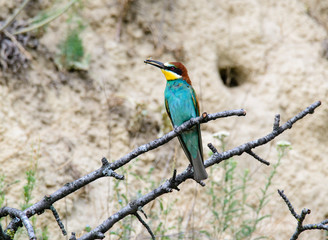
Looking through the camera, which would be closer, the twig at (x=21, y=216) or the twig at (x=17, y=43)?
the twig at (x=21, y=216)

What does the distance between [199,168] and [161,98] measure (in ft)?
6.30

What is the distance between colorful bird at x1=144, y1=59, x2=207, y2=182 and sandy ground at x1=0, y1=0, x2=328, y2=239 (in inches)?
19.9

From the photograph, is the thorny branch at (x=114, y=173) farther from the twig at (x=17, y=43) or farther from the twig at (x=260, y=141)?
the twig at (x=17, y=43)

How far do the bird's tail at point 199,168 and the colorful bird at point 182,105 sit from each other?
1.6 inches

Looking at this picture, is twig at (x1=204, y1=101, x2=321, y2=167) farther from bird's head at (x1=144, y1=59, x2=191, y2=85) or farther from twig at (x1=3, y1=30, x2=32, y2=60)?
twig at (x1=3, y1=30, x2=32, y2=60)

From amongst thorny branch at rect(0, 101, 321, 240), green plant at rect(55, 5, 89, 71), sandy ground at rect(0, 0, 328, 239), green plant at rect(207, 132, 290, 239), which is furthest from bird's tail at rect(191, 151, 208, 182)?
green plant at rect(55, 5, 89, 71)

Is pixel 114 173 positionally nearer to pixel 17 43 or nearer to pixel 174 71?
pixel 174 71

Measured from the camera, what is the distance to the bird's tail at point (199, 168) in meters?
1.88

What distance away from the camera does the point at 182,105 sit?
8.34 ft

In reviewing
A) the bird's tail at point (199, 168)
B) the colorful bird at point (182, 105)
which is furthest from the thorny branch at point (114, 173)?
the colorful bird at point (182, 105)

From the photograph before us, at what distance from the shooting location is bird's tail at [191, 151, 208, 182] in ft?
6.16

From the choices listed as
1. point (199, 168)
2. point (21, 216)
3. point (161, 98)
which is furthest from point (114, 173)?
point (161, 98)

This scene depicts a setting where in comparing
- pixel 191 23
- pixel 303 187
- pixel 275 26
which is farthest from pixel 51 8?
pixel 303 187

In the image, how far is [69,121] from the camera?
3.44 m
